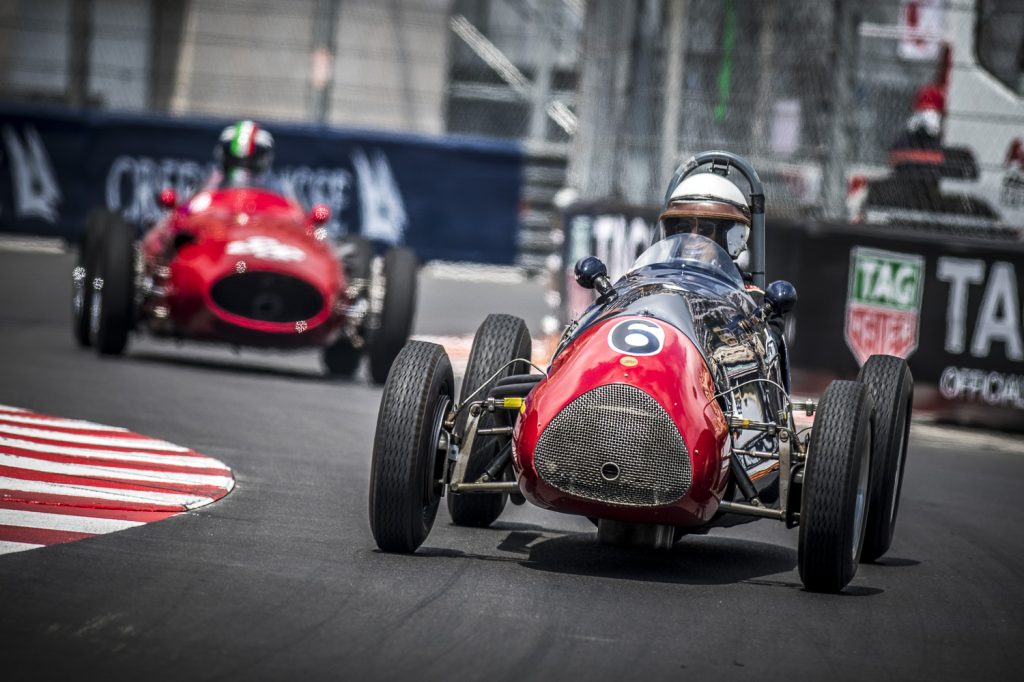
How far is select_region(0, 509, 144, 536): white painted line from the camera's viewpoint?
5820 millimetres

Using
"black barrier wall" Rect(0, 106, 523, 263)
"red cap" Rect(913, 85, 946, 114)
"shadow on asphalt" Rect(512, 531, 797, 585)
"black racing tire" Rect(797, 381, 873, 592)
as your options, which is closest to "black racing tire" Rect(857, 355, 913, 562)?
"shadow on asphalt" Rect(512, 531, 797, 585)

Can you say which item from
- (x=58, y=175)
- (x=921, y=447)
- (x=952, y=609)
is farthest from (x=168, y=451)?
(x=58, y=175)

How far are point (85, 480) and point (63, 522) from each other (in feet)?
3.10

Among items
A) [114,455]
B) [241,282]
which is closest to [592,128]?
[241,282]

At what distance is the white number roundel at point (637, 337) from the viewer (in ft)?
18.9

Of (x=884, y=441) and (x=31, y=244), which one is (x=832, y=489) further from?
(x=31, y=244)

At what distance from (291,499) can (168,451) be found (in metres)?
1.19

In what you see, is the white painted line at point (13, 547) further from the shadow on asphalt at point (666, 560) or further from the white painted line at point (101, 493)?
the shadow on asphalt at point (666, 560)

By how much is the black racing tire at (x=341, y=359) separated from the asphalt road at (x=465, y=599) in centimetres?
405

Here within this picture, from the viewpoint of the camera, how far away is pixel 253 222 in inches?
468

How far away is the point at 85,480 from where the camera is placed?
6848 mm

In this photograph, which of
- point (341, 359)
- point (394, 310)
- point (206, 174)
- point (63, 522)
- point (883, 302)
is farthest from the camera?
point (206, 174)

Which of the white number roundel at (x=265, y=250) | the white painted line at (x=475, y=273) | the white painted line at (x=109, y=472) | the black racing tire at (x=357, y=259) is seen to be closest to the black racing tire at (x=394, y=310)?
the black racing tire at (x=357, y=259)

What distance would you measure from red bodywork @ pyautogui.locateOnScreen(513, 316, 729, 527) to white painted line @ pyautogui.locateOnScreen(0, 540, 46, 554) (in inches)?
63.8
